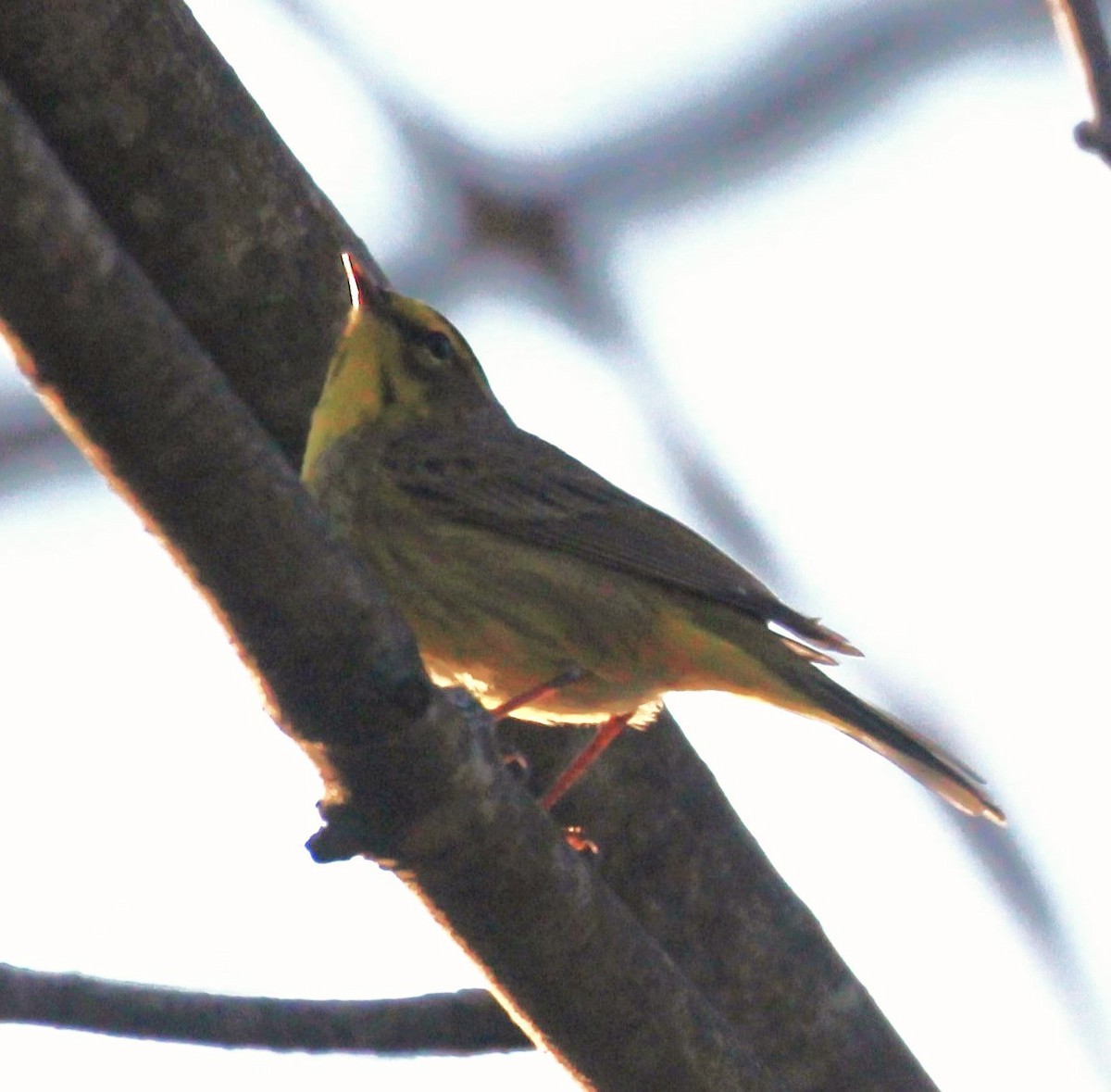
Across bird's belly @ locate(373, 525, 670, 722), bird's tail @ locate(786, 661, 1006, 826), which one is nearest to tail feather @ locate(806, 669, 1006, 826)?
bird's tail @ locate(786, 661, 1006, 826)

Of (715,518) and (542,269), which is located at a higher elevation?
(542,269)

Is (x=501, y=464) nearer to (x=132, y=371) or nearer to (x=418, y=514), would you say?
(x=418, y=514)

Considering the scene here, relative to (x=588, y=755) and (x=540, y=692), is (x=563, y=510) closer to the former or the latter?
(x=540, y=692)

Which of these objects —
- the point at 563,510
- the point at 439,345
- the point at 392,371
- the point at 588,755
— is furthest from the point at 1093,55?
the point at 439,345

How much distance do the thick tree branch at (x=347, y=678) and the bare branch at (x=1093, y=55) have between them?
1.41 metres

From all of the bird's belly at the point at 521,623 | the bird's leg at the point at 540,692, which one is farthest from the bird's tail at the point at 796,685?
the bird's leg at the point at 540,692

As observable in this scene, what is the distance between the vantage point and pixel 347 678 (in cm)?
329

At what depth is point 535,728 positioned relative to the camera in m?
5.65

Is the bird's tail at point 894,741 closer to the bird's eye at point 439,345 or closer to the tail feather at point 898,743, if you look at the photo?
the tail feather at point 898,743

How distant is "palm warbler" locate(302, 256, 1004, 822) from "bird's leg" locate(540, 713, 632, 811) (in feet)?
0.05

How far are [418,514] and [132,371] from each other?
2974mm

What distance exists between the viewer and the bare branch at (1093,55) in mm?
2834

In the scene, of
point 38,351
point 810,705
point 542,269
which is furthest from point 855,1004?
point 38,351

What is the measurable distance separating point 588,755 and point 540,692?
46 cm
